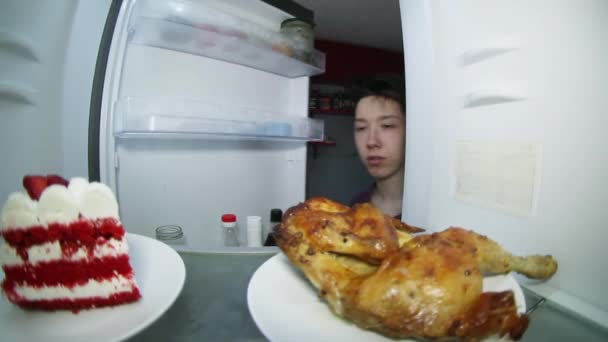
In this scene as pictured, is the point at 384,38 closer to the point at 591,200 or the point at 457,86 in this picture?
→ the point at 457,86

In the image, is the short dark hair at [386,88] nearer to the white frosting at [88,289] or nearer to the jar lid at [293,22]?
the jar lid at [293,22]

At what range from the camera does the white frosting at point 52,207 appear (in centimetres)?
33

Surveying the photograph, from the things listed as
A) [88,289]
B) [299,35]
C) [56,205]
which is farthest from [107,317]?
[299,35]

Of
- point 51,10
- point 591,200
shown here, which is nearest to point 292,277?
point 591,200

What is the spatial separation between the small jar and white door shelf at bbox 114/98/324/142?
252 millimetres

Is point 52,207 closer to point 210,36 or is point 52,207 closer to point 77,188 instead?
point 77,188

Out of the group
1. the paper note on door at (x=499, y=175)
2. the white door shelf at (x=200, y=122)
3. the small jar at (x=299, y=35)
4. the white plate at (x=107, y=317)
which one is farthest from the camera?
the small jar at (x=299, y=35)

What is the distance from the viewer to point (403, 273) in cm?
31

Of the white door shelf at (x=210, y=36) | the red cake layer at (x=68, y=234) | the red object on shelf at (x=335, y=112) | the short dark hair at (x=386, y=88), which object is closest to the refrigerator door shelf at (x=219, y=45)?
the white door shelf at (x=210, y=36)

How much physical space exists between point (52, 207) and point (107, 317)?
0.16 m

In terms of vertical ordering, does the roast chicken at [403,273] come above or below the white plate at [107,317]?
above

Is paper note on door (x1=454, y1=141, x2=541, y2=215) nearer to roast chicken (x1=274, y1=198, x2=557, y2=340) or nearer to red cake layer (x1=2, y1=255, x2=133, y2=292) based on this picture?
roast chicken (x1=274, y1=198, x2=557, y2=340)

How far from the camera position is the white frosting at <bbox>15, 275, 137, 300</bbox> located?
34 cm

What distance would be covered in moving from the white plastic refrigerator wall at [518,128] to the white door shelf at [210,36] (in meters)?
0.47
